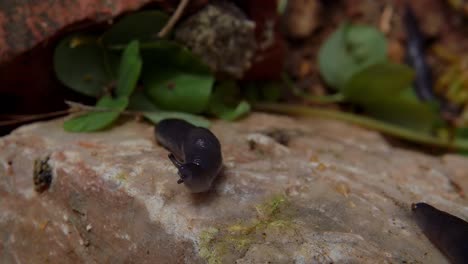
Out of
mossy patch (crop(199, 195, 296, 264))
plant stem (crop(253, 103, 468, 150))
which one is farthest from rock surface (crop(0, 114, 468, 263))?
plant stem (crop(253, 103, 468, 150))

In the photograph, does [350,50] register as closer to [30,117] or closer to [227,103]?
[227,103]

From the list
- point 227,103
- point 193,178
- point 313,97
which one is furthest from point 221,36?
point 193,178

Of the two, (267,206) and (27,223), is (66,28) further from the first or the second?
(267,206)

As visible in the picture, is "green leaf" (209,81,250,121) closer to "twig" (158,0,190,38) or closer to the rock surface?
the rock surface

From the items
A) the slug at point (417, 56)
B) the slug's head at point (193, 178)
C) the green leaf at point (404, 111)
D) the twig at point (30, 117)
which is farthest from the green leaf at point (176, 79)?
the slug at point (417, 56)

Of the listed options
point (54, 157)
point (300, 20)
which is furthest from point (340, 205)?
point (300, 20)
